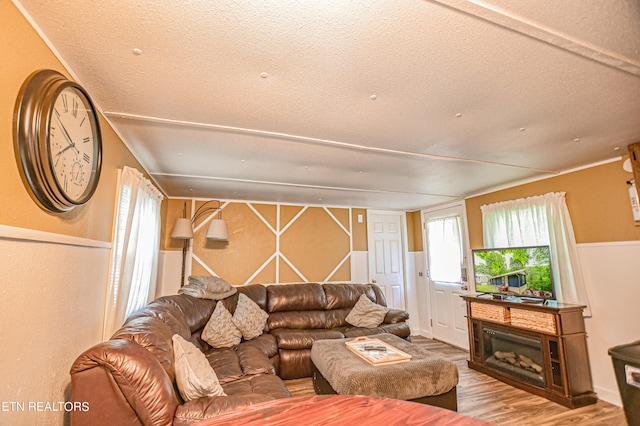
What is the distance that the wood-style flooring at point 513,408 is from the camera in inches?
102

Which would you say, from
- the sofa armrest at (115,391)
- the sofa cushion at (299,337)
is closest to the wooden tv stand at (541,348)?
the sofa cushion at (299,337)

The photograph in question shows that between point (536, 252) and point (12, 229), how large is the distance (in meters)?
4.45

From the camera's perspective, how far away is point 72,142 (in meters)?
1.54

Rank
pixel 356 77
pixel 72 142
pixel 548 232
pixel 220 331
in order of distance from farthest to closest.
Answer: pixel 548 232 < pixel 220 331 < pixel 356 77 < pixel 72 142

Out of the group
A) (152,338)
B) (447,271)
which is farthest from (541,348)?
(152,338)

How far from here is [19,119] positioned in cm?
119

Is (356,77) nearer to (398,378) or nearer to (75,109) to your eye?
(75,109)

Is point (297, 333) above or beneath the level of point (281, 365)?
above

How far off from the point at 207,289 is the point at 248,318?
0.68 metres

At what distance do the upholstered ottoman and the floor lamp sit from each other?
259cm

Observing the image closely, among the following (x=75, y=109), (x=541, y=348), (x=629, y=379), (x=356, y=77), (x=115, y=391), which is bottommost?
(x=541, y=348)

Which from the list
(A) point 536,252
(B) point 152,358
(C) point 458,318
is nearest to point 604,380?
(A) point 536,252

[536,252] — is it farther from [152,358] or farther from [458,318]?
[152,358]

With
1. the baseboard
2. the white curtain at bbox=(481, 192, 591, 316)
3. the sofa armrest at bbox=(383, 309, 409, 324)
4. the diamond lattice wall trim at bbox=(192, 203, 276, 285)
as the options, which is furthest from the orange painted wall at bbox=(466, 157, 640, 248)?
the diamond lattice wall trim at bbox=(192, 203, 276, 285)
